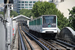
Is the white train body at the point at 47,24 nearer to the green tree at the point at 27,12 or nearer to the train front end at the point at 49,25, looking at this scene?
the train front end at the point at 49,25

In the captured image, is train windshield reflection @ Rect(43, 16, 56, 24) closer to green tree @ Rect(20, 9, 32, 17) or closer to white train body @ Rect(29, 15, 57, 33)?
white train body @ Rect(29, 15, 57, 33)

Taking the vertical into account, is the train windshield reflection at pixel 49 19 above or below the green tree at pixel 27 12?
above

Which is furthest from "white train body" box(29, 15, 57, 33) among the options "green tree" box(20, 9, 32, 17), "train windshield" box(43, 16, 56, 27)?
"green tree" box(20, 9, 32, 17)

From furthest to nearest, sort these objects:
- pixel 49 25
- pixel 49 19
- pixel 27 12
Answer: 1. pixel 27 12
2. pixel 49 19
3. pixel 49 25

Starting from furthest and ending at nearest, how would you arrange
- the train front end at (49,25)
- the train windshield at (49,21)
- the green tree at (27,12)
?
the green tree at (27,12) → the train windshield at (49,21) → the train front end at (49,25)

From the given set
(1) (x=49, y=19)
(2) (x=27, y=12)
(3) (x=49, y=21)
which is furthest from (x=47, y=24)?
(2) (x=27, y=12)

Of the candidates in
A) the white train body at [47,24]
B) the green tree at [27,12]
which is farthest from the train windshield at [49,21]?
the green tree at [27,12]

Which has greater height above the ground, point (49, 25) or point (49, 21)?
point (49, 21)

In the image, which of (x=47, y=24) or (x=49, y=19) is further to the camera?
(x=49, y=19)

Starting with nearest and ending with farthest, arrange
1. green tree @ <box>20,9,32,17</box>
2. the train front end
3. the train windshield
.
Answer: the train front end, the train windshield, green tree @ <box>20,9,32,17</box>

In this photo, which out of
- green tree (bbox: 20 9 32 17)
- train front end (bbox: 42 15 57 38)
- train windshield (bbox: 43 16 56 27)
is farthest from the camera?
green tree (bbox: 20 9 32 17)

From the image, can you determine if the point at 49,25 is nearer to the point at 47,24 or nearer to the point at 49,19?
the point at 47,24

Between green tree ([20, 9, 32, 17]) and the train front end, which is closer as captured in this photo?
the train front end

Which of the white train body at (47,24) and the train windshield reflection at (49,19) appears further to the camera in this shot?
the train windshield reflection at (49,19)
